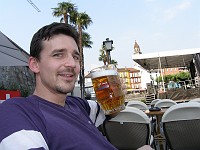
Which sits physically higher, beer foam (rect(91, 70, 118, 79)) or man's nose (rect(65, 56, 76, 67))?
man's nose (rect(65, 56, 76, 67))

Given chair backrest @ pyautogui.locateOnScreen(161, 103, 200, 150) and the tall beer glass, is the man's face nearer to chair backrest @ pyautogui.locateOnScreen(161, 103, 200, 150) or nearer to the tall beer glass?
the tall beer glass

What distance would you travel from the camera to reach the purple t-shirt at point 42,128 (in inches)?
31.6

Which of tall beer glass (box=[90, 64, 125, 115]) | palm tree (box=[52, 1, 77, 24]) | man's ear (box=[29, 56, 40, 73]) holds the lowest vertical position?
tall beer glass (box=[90, 64, 125, 115])

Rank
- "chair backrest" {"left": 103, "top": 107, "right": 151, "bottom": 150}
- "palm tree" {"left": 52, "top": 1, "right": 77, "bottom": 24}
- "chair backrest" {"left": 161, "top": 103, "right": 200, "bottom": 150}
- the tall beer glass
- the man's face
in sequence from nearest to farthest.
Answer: the man's face
the tall beer glass
"chair backrest" {"left": 161, "top": 103, "right": 200, "bottom": 150}
"chair backrest" {"left": 103, "top": 107, "right": 151, "bottom": 150}
"palm tree" {"left": 52, "top": 1, "right": 77, "bottom": 24}

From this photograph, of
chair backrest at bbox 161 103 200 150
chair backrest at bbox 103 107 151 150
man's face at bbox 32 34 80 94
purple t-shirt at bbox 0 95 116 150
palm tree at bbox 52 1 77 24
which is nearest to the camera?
purple t-shirt at bbox 0 95 116 150

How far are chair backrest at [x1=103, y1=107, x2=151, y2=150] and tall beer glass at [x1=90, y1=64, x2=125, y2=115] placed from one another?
1035 millimetres

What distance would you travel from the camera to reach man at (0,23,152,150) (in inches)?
32.7

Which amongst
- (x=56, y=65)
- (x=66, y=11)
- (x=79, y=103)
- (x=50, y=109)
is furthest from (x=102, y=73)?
(x=66, y=11)

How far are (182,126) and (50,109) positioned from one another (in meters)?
1.76

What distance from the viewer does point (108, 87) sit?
1.45m

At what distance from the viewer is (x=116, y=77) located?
5.02ft

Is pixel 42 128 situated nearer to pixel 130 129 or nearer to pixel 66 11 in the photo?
pixel 130 129

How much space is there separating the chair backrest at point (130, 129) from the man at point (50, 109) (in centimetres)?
127

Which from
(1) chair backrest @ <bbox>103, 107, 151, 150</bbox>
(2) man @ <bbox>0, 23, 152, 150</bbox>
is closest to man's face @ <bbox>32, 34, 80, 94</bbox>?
(2) man @ <bbox>0, 23, 152, 150</bbox>
